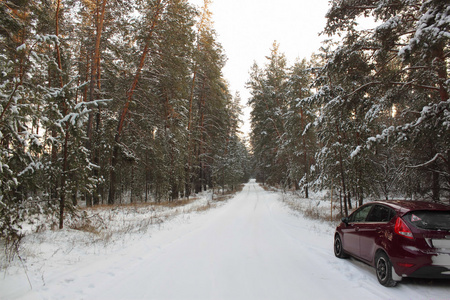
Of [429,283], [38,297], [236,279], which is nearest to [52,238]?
[38,297]

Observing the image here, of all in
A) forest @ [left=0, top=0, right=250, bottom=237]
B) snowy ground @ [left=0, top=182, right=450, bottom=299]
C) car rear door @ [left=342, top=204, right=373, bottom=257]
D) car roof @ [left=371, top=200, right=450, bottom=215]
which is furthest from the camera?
forest @ [left=0, top=0, right=250, bottom=237]

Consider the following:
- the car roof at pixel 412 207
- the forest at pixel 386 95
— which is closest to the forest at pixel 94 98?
the car roof at pixel 412 207

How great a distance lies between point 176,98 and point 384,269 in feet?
54.7

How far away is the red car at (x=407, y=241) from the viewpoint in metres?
3.80

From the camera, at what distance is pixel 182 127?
20031 millimetres

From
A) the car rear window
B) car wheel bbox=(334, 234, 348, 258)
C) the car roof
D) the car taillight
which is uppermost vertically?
the car roof

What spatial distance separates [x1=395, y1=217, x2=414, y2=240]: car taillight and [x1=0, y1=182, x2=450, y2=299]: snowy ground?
35.4 inches

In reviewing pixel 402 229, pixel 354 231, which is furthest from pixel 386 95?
pixel 402 229

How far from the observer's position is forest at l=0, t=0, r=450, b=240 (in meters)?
5.98

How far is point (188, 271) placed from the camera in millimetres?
4949

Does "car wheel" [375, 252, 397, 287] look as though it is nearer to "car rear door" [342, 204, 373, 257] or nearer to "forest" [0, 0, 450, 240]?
"car rear door" [342, 204, 373, 257]

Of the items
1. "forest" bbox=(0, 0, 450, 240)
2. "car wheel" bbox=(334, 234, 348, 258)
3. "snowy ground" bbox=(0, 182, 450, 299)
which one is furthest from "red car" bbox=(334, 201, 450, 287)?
"forest" bbox=(0, 0, 450, 240)

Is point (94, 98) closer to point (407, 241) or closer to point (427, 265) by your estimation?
point (407, 241)

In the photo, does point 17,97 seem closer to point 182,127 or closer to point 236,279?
point 236,279
